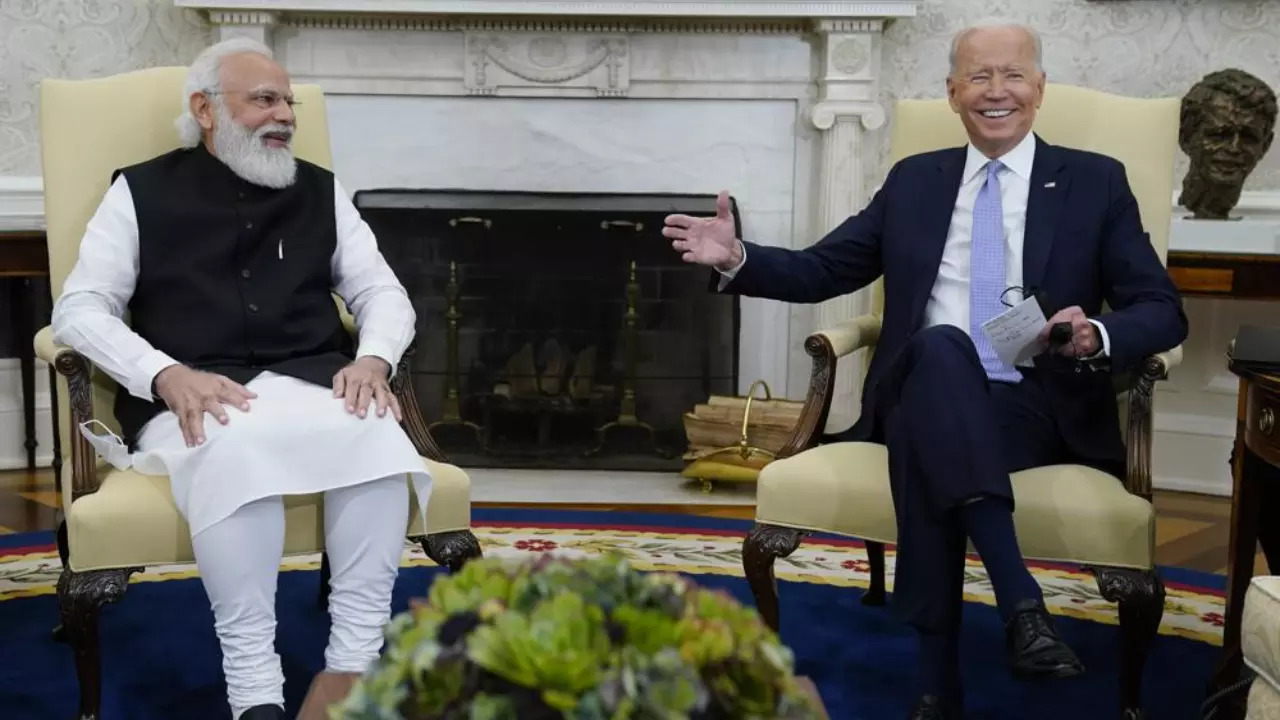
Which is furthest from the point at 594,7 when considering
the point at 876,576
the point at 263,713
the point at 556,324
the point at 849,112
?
the point at 263,713

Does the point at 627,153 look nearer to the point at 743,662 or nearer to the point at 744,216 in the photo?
the point at 744,216

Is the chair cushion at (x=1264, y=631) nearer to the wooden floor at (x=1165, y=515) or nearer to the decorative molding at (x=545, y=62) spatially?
the wooden floor at (x=1165, y=515)

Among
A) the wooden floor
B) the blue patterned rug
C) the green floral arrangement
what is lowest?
the blue patterned rug

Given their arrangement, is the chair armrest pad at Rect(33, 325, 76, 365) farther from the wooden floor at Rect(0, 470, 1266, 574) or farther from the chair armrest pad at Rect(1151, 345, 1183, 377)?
the chair armrest pad at Rect(1151, 345, 1183, 377)

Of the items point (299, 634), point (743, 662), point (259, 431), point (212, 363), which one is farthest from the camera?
point (299, 634)

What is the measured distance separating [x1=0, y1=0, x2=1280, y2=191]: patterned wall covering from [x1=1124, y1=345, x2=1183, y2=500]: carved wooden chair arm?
7.10ft

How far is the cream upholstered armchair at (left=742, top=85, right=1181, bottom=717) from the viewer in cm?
219

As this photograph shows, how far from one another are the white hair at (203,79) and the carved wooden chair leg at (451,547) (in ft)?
2.91

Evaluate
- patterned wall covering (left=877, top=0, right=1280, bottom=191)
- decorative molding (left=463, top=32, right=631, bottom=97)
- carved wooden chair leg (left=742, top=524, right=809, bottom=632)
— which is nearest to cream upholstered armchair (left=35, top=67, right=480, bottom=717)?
carved wooden chair leg (left=742, top=524, right=809, bottom=632)

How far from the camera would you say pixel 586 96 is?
4.38 metres

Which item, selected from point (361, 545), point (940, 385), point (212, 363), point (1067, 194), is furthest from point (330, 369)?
point (1067, 194)

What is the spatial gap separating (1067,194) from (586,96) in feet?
7.08

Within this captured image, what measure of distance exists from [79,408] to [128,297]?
0.26 m

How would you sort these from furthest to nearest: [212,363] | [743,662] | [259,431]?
[212,363]
[259,431]
[743,662]
